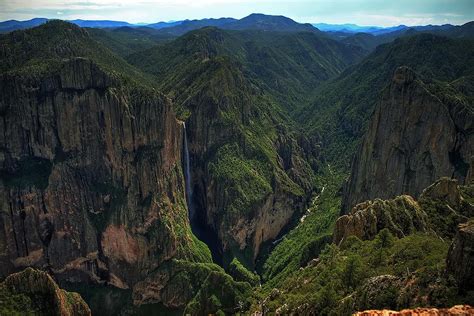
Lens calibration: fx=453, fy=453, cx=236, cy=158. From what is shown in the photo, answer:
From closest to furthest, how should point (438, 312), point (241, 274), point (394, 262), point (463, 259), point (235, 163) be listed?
point (438, 312), point (463, 259), point (394, 262), point (241, 274), point (235, 163)

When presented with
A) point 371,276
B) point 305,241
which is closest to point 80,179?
point 305,241

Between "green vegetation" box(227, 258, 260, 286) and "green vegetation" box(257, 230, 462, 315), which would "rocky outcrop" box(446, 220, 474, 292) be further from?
"green vegetation" box(227, 258, 260, 286)

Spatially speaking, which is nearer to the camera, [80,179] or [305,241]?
[80,179]

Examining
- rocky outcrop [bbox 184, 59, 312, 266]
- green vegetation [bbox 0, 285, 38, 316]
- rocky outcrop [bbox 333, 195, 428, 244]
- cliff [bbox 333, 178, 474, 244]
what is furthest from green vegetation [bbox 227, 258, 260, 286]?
green vegetation [bbox 0, 285, 38, 316]

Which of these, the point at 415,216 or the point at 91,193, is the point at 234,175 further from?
the point at 415,216

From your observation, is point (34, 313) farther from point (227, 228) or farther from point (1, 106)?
point (227, 228)

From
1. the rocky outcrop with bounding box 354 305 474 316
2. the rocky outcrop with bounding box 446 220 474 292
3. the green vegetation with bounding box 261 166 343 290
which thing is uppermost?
the rocky outcrop with bounding box 446 220 474 292

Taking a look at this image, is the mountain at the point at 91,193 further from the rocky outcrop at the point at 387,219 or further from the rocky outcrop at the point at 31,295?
the rocky outcrop at the point at 387,219

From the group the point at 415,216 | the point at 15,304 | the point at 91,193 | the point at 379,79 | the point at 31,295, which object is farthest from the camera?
→ the point at 379,79
